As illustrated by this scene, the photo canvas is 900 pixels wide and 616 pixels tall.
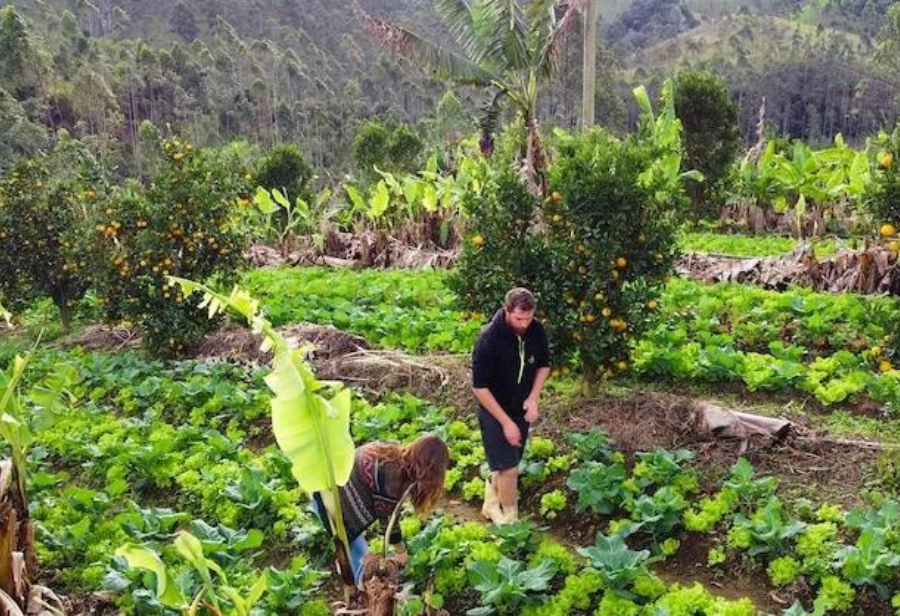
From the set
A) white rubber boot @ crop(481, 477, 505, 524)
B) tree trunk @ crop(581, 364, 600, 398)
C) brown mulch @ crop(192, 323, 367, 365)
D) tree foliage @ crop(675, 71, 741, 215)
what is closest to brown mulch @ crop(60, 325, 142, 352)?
brown mulch @ crop(192, 323, 367, 365)

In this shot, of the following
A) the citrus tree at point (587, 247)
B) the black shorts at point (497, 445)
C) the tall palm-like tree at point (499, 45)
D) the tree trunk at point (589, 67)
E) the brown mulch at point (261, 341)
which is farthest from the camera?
the tree trunk at point (589, 67)

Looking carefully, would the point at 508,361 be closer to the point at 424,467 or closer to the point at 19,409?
the point at 424,467

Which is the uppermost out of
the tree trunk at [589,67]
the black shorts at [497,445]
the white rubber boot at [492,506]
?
the tree trunk at [589,67]

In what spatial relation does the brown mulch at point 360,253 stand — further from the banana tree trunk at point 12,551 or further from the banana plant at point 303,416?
the banana plant at point 303,416

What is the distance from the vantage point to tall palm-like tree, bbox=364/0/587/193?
10703mm

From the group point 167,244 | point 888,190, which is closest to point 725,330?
point 888,190

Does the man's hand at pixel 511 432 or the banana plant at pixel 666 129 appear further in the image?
the banana plant at pixel 666 129

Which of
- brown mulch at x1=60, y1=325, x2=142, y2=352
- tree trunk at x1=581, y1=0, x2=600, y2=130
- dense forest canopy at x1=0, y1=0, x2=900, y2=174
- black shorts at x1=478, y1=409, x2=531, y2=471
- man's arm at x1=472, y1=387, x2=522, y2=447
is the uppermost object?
dense forest canopy at x1=0, y1=0, x2=900, y2=174

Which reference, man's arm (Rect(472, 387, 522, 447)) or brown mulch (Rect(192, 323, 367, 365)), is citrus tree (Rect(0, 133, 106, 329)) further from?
man's arm (Rect(472, 387, 522, 447))

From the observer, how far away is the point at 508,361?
5012mm

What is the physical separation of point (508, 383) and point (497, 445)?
41 centimetres

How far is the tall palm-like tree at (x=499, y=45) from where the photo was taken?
10.7m

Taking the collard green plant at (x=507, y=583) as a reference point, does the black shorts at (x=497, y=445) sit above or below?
above

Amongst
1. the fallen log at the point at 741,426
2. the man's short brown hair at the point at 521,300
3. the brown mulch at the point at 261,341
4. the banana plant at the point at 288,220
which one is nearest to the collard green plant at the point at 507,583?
the man's short brown hair at the point at 521,300
